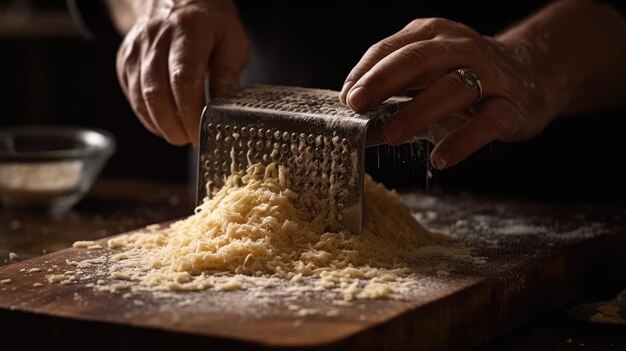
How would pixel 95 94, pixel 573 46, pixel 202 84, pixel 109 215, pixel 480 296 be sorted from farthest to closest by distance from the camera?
pixel 95 94
pixel 109 215
pixel 573 46
pixel 202 84
pixel 480 296

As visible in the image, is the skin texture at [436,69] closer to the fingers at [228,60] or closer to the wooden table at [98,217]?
the fingers at [228,60]

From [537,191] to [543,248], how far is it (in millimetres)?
732

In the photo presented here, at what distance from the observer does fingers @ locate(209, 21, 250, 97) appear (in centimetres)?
192

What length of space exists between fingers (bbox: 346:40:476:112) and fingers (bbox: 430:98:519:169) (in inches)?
3.7

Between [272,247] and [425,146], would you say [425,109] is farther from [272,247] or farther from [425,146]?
[272,247]

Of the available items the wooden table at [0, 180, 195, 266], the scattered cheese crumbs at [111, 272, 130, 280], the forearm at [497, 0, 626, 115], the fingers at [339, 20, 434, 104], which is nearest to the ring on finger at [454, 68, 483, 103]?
the fingers at [339, 20, 434, 104]

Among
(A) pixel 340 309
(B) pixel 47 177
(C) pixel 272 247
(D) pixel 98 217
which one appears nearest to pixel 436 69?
(C) pixel 272 247

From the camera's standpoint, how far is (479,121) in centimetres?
168

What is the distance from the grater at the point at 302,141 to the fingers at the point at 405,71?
0.03 metres

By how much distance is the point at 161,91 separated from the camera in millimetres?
1839

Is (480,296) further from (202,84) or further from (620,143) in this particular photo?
(620,143)

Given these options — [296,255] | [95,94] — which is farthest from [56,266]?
[95,94]

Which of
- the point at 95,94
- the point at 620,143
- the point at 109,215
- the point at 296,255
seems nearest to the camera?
the point at 296,255

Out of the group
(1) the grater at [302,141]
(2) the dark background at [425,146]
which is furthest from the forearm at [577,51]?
(1) the grater at [302,141]
